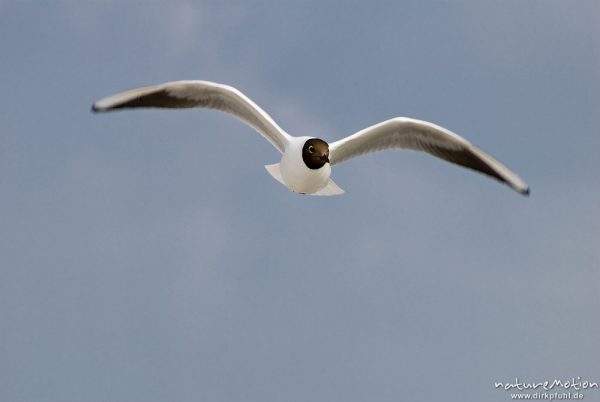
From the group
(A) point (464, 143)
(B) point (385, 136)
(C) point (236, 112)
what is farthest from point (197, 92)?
(A) point (464, 143)

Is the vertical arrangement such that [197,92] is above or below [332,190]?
above

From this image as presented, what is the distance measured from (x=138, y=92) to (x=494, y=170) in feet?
18.3

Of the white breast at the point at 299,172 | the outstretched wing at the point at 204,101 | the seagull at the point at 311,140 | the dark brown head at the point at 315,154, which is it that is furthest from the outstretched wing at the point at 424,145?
the outstretched wing at the point at 204,101

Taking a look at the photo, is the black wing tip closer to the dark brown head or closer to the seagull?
the seagull

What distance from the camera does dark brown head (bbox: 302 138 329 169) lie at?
13.6 m

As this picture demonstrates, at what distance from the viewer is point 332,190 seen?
14.3m

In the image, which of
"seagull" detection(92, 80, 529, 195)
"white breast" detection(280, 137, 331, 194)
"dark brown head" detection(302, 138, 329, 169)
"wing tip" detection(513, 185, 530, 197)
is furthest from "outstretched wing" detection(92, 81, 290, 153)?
"wing tip" detection(513, 185, 530, 197)

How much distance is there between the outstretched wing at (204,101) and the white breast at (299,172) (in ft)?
1.33

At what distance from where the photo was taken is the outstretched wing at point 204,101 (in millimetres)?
13883

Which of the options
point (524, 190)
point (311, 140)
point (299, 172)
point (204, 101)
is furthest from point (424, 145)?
point (204, 101)

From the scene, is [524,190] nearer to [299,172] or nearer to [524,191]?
[524,191]

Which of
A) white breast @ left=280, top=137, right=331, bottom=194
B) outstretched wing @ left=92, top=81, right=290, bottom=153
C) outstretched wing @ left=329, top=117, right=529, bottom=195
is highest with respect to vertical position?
outstretched wing @ left=92, top=81, right=290, bottom=153

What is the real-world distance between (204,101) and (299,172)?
79.8 inches

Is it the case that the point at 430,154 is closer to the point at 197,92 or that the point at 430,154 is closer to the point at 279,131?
the point at 279,131
